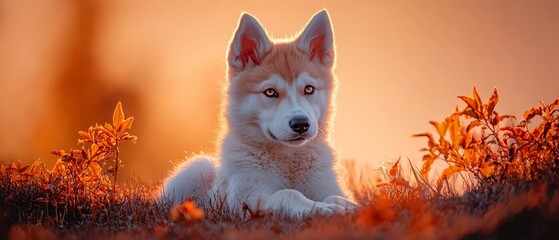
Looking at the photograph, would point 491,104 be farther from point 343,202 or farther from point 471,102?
point 343,202

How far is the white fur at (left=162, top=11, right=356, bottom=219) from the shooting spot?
4840mm

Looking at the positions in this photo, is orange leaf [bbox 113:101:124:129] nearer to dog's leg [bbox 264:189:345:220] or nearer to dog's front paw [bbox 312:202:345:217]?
dog's leg [bbox 264:189:345:220]

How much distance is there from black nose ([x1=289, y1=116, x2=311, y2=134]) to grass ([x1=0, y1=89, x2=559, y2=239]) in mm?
713

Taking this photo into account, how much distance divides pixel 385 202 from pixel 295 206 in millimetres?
687

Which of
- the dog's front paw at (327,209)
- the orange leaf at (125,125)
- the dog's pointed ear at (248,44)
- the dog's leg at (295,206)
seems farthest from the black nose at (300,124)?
the orange leaf at (125,125)

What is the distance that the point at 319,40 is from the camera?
5.68 meters

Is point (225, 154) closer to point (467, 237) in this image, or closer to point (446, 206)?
point (446, 206)

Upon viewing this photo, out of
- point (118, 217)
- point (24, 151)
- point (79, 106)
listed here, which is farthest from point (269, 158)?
point (79, 106)

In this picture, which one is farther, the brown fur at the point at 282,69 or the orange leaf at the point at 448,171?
the brown fur at the point at 282,69

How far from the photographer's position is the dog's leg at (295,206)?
4.17 m

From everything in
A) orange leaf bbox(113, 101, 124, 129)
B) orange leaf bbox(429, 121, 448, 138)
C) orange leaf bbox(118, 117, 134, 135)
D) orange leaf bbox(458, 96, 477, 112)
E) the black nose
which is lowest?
orange leaf bbox(429, 121, 448, 138)

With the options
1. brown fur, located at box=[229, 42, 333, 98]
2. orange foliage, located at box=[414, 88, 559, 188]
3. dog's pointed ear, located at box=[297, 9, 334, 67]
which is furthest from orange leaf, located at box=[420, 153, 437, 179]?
dog's pointed ear, located at box=[297, 9, 334, 67]

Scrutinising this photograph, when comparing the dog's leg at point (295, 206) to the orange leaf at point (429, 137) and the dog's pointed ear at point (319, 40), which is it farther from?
the dog's pointed ear at point (319, 40)

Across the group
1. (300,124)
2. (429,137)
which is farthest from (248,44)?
(429,137)
